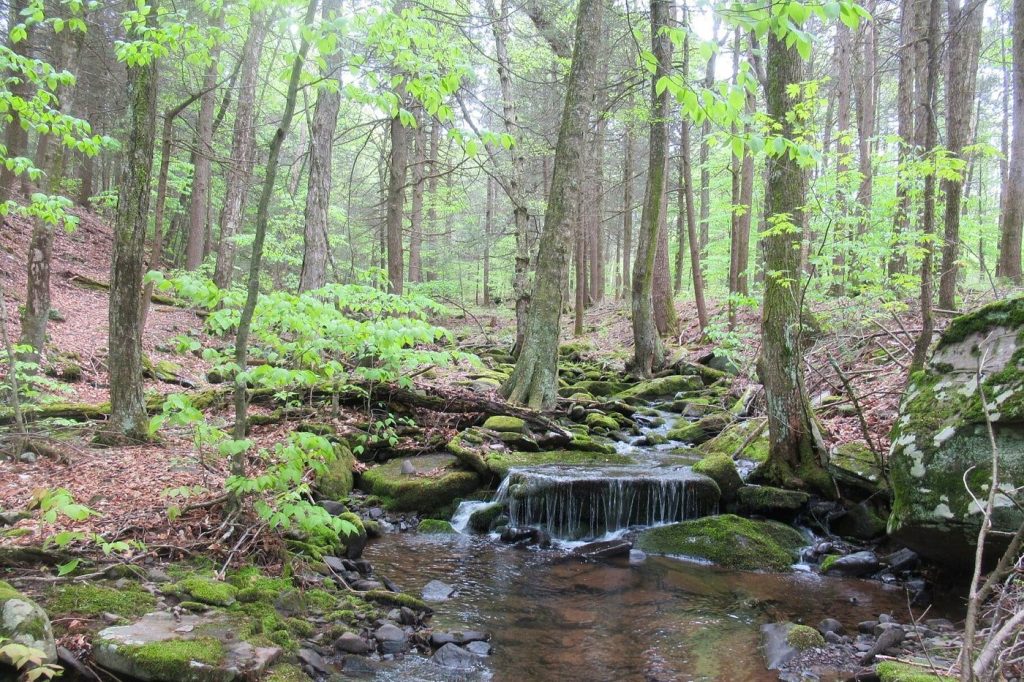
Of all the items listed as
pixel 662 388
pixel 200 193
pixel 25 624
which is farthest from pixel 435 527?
pixel 200 193

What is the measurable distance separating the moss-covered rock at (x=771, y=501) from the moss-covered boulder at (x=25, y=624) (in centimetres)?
702

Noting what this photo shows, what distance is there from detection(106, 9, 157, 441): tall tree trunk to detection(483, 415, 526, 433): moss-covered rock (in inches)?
188

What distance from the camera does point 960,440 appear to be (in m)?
5.20

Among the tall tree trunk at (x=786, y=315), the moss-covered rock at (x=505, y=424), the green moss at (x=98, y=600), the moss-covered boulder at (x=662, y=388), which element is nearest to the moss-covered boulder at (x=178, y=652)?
the green moss at (x=98, y=600)

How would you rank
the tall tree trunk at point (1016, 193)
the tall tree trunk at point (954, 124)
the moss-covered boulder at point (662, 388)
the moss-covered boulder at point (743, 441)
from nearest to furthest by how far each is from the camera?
1. the tall tree trunk at point (954, 124)
2. the moss-covered boulder at point (743, 441)
3. the tall tree trunk at point (1016, 193)
4. the moss-covered boulder at point (662, 388)

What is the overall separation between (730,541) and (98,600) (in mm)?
5918

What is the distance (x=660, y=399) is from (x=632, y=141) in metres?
10.9

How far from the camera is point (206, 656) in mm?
3188

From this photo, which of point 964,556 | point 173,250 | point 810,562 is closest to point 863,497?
point 810,562

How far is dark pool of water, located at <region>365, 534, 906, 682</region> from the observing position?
4.39m

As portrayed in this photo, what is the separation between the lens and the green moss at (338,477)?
724 cm

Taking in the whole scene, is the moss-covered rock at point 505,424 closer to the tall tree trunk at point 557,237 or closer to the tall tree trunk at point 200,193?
the tall tree trunk at point 557,237

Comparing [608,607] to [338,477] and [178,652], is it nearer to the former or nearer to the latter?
[178,652]

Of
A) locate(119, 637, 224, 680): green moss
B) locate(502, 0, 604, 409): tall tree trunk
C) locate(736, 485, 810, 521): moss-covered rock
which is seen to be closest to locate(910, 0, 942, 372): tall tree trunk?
locate(736, 485, 810, 521): moss-covered rock
